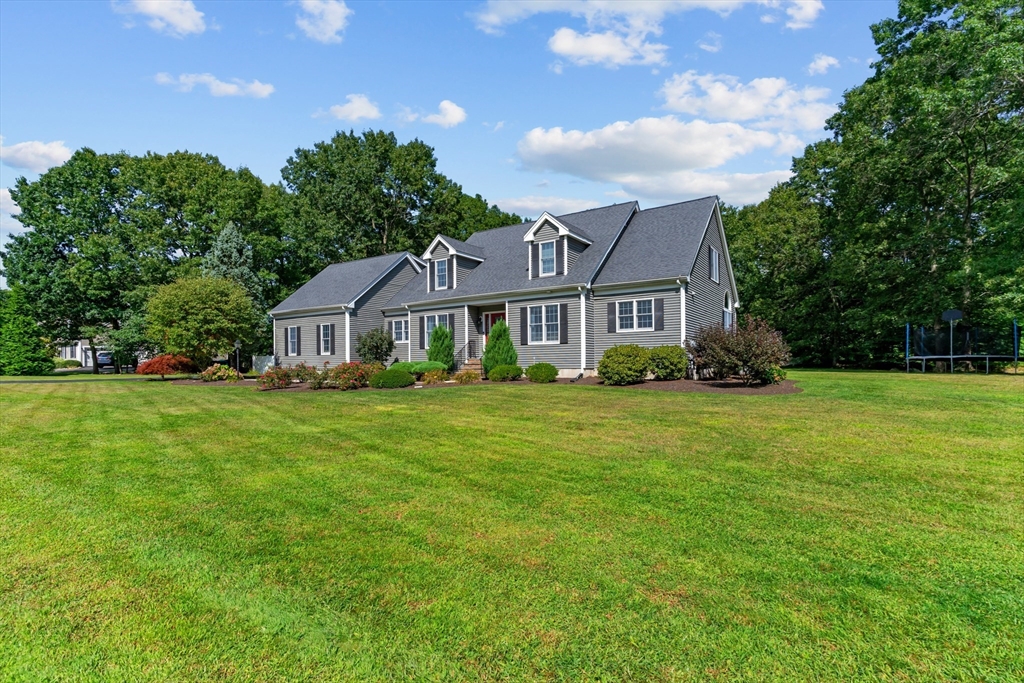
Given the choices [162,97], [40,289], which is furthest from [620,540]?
[40,289]

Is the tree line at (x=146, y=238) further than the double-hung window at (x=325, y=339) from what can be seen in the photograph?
Yes

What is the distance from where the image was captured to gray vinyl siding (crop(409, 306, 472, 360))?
23.4m

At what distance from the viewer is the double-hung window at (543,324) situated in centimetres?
2058

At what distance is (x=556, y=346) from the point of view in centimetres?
2041

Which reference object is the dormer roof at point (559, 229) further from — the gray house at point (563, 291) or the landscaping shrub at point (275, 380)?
the landscaping shrub at point (275, 380)

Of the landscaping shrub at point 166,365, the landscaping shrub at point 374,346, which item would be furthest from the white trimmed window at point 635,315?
the landscaping shrub at point 166,365

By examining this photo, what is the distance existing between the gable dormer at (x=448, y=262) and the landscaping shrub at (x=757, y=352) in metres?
13.9

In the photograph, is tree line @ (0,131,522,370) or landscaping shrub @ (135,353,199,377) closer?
landscaping shrub @ (135,353,199,377)

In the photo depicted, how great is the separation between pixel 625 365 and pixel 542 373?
3.25 m

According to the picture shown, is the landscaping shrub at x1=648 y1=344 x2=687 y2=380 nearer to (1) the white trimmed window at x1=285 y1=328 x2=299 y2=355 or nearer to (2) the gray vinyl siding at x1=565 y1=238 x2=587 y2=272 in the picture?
(2) the gray vinyl siding at x1=565 y1=238 x2=587 y2=272

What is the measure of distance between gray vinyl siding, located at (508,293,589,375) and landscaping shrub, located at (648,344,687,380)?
3822 mm

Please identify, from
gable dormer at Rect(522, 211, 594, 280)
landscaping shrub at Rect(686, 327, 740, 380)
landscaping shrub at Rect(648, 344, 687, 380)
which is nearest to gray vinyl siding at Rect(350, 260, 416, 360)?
gable dormer at Rect(522, 211, 594, 280)

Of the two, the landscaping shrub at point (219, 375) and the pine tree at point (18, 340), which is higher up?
the pine tree at point (18, 340)

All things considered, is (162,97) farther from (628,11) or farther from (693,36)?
(693,36)
